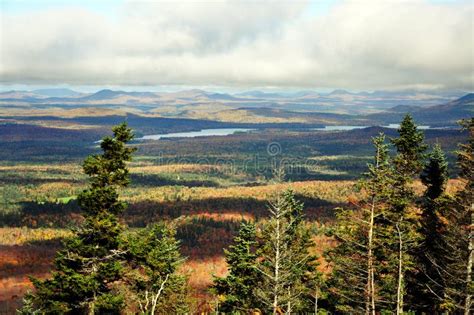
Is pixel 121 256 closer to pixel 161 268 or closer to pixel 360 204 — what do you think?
pixel 161 268

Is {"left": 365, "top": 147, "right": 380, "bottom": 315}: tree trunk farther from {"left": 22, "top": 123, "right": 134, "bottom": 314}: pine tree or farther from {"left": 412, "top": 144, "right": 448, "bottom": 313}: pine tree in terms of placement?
{"left": 22, "top": 123, "right": 134, "bottom": 314}: pine tree

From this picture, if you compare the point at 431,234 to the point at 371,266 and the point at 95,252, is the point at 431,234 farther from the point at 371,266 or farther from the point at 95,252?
the point at 95,252

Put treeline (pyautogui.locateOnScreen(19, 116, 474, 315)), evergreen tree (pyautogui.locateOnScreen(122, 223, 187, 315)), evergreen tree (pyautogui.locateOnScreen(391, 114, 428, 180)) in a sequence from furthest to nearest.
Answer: evergreen tree (pyautogui.locateOnScreen(391, 114, 428, 180)), evergreen tree (pyautogui.locateOnScreen(122, 223, 187, 315)), treeline (pyautogui.locateOnScreen(19, 116, 474, 315))

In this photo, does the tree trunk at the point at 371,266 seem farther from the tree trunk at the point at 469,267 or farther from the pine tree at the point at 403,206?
the tree trunk at the point at 469,267

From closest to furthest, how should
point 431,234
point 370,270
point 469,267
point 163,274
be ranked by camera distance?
1. point 370,270
2. point 469,267
3. point 163,274
4. point 431,234

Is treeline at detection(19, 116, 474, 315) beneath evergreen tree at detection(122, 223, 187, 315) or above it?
above

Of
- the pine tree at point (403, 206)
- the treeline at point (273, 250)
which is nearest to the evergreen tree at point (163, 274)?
the treeline at point (273, 250)

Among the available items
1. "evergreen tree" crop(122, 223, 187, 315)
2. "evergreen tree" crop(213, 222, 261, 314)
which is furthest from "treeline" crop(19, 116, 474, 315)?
"evergreen tree" crop(213, 222, 261, 314)

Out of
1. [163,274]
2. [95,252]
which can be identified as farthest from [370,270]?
[163,274]
